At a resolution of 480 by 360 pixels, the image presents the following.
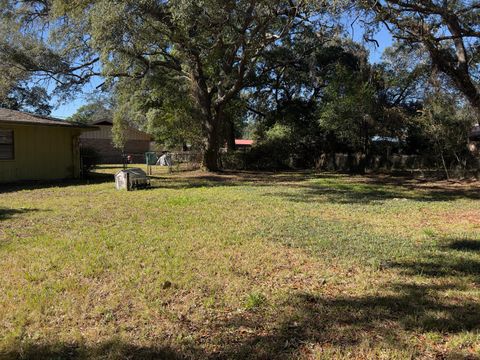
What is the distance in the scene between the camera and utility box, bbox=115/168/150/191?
503 inches

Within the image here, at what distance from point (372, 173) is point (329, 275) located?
18.3 meters

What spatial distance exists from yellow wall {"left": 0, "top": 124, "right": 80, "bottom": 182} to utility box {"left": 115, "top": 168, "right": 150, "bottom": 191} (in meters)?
4.15

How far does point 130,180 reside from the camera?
12.8 m

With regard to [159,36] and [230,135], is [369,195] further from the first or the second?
[230,135]

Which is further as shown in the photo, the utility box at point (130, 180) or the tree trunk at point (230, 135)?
the tree trunk at point (230, 135)

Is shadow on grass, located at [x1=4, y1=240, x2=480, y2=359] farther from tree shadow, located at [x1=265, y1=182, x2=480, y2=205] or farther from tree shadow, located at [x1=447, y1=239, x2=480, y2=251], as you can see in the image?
tree shadow, located at [x1=265, y1=182, x2=480, y2=205]

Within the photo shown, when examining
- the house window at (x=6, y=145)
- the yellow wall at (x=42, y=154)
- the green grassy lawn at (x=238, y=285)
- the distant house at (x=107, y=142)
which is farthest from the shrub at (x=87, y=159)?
the distant house at (x=107, y=142)

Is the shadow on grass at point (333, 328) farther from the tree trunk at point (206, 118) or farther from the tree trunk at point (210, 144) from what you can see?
the tree trunk at point (210, 144)

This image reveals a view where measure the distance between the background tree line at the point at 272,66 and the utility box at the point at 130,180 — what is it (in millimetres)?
3961

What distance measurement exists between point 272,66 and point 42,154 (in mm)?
13958

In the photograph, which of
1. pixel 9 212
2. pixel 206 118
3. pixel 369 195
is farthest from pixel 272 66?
pixel 9 212

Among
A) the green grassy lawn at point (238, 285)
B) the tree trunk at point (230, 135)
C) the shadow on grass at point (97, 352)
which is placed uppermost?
the tree trunk at point (230, 135)

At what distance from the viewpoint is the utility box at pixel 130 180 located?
12773 millimetres

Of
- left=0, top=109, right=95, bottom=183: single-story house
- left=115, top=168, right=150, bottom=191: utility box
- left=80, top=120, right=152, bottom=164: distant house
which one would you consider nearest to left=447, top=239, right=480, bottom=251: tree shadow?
left=115, top=168, right=150, bottom=191: utility box
